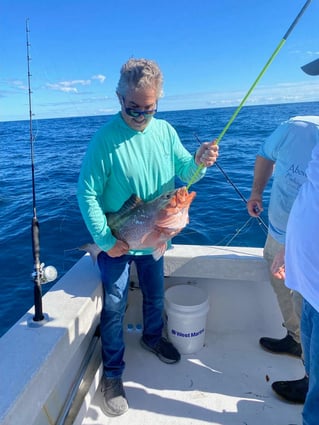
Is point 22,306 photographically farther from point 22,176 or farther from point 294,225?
point 22,176

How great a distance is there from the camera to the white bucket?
276 centimetres

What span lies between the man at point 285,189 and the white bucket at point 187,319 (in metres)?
0.58

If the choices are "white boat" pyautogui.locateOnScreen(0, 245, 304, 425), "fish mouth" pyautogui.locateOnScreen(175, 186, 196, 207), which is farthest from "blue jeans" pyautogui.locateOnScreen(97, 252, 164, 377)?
"fish mouth" pyautogui.locateOnScreen(175, 186, 196, 207)

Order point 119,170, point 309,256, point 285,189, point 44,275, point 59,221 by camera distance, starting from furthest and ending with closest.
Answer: point 59,221
point 285,189
point 119,170
point 44,275
point 309,256

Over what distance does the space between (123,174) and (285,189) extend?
3.56 feet

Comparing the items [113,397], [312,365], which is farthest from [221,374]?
[312,365]

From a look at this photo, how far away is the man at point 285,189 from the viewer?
2145mm

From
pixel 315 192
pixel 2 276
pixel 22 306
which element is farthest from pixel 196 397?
pixel 2 276

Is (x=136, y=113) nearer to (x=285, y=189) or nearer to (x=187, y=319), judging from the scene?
(x=285, y=189)

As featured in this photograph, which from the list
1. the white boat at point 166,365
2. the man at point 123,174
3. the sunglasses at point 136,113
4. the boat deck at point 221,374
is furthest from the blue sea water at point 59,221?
the boat deck at point 221,374

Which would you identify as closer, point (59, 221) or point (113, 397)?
point (113, 397)

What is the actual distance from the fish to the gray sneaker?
954 mm

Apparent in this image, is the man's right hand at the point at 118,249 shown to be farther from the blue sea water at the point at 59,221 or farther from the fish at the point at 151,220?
the blue sea water at the point at 59,221

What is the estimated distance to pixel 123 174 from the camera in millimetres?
2094
